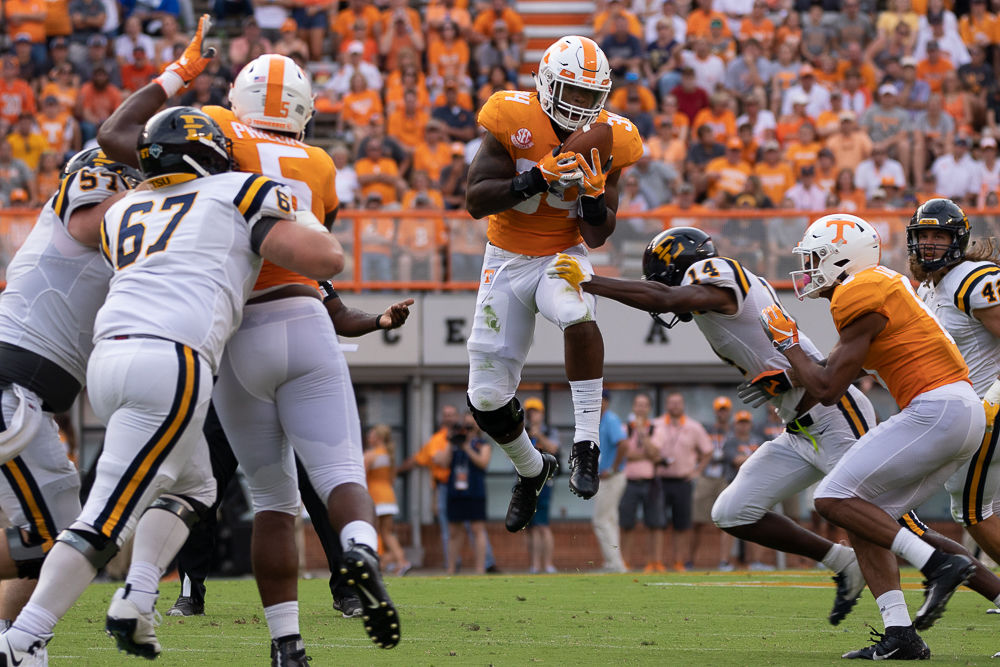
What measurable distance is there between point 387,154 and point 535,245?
988 centimetres

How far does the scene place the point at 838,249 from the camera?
7.12 meters

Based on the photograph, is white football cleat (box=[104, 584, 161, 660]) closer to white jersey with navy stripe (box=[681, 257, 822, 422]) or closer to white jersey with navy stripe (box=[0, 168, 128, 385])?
white jersey with navy stripe (box=[0, 168, 128, 385])

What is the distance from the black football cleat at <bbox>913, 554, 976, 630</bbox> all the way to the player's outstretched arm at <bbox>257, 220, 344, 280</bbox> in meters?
3.13

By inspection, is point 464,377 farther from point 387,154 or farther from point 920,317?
point 920,317

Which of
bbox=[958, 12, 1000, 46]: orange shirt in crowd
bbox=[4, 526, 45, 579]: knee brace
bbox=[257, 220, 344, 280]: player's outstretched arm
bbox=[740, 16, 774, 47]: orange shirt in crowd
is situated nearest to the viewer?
bbox=[257, 220, 344, 280]: player's outstretched arm

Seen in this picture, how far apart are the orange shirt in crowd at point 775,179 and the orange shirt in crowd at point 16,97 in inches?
357

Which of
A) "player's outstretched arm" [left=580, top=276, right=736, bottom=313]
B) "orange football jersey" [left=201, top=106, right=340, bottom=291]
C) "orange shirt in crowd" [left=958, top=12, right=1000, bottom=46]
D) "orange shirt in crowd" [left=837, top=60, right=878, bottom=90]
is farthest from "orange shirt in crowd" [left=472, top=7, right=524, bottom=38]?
"orange football jersey" [left=201, top=106, right=340, bottom=291]

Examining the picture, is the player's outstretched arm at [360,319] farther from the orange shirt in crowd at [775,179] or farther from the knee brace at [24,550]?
the orange shirt in crowd at [775,179]

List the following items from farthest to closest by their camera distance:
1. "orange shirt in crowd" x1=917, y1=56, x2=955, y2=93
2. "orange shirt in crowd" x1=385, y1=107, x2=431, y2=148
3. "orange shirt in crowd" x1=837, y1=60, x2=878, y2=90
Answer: "orange shirt in crowd" x1=837, y1=60, x2=878, y2=90
"orange shirt in crowd" x1=917, y1=56, x2=955, y2=93
"orange shirt in crowd" x1=385, y1=107, x2=431, y2=148

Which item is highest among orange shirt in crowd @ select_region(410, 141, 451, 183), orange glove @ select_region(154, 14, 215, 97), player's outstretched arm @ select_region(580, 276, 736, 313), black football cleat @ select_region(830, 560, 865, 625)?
orange glove @ select_region(154, 14, 215, 97)

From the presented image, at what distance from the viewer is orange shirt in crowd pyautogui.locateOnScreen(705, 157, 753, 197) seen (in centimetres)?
1677

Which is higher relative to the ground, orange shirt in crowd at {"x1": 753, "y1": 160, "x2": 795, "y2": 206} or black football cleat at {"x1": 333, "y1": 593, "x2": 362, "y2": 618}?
orange shirt in crowd at {"x1": 753, "y1": 160, "x2": 795, "y2": 206}

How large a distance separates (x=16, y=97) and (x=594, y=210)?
504 inches

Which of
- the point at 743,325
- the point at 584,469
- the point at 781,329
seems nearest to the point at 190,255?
the point at 584,469
